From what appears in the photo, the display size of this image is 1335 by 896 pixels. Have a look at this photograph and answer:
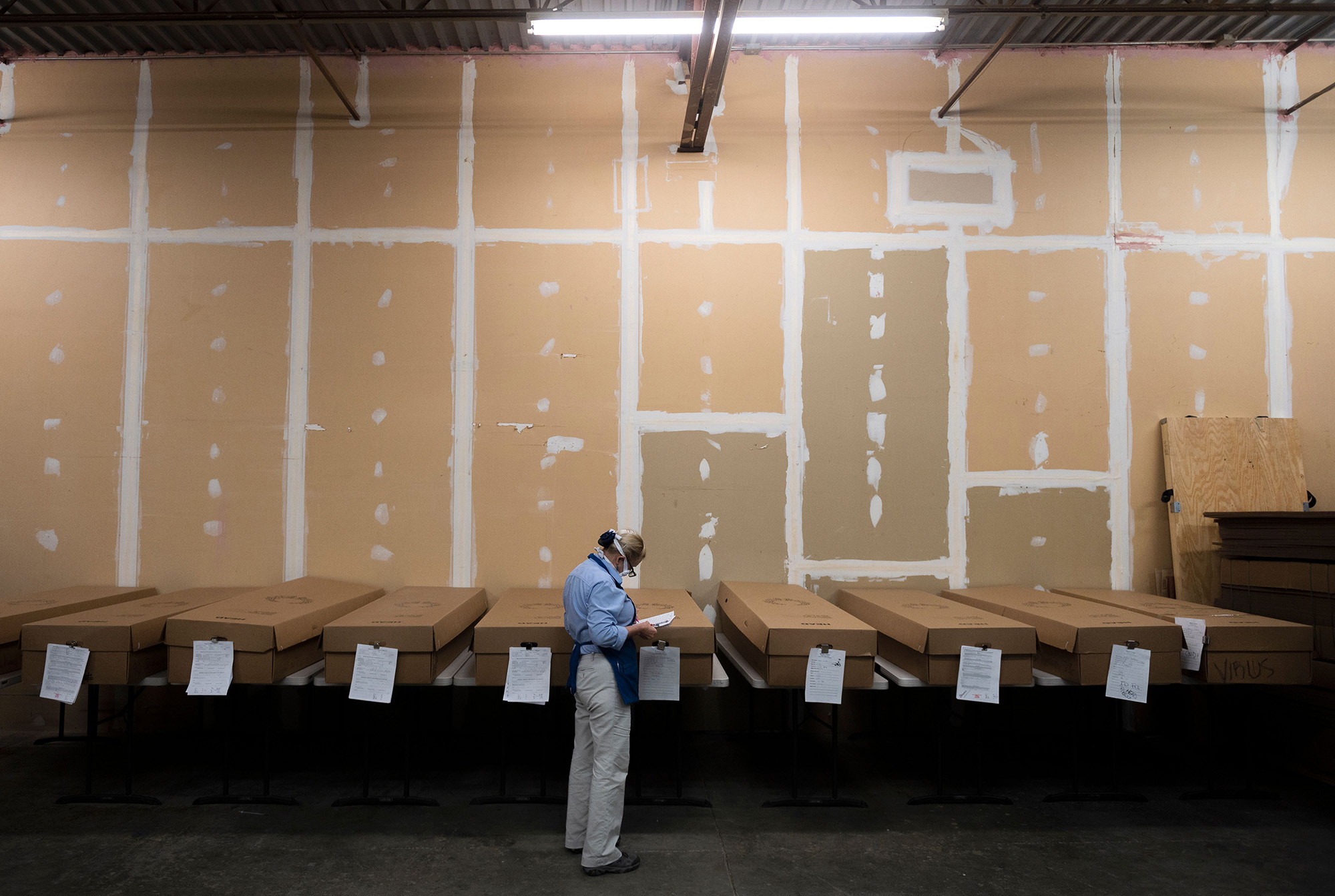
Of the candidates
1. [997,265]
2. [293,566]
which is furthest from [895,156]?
[293,566]

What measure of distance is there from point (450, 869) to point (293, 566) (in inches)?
98.6

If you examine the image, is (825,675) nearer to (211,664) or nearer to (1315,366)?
(211,664)

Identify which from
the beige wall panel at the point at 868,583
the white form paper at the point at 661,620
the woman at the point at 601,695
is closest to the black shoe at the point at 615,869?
the woman at the point at 601,695

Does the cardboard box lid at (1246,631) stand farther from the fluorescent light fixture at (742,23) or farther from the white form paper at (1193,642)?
the fluorescent light fixture at (742,23)

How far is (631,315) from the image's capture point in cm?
473

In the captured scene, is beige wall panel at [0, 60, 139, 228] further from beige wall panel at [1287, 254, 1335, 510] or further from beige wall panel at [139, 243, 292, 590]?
beige wall panel at [1287, 254, 1335, 510]

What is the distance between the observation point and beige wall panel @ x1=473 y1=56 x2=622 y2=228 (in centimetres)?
477

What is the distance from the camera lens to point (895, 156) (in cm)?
482

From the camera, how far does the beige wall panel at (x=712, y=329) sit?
4703 millimetres

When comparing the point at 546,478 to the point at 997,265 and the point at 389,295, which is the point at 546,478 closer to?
the point at 389,295

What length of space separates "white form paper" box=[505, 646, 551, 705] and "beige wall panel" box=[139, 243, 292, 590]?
2.27 meters

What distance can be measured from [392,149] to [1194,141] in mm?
5570

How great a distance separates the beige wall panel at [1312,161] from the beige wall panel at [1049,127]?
1.28m

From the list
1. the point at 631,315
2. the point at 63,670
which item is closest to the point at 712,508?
the point at 631,315
